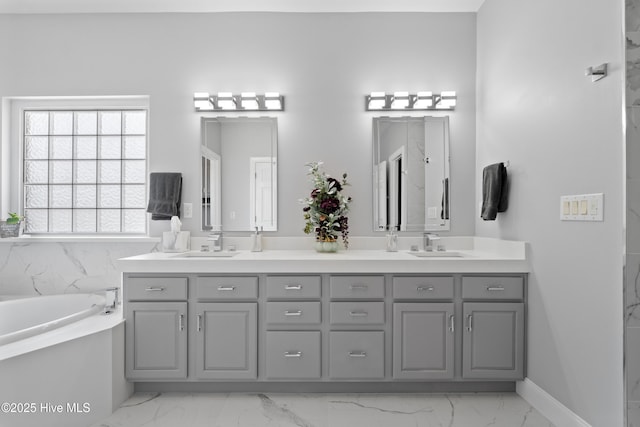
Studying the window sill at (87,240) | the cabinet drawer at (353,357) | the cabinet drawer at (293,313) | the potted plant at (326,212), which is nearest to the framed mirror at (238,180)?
the potted plant at (326,212)

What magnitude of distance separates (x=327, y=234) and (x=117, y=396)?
1617 millimetres

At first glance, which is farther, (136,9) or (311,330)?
(136,9)

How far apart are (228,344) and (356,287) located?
844 millimetres

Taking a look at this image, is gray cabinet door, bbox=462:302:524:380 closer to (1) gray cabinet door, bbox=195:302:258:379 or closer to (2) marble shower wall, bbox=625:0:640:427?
(2) marble shower wall, bbox=625:0:640:427

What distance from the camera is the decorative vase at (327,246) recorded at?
8.70ft

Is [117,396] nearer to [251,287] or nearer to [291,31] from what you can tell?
[251,287]

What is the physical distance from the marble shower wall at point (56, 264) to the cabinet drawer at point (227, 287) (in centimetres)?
81

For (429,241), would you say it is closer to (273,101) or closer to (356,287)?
(356,287)

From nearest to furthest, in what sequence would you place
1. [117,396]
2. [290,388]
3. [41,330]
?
1. [41,330]
2. [117,396]
3. [290,388]

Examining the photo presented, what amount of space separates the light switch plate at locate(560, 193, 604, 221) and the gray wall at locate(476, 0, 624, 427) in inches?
1.1

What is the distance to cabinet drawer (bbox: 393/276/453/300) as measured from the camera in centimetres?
224

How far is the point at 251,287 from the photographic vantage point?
2244 mm

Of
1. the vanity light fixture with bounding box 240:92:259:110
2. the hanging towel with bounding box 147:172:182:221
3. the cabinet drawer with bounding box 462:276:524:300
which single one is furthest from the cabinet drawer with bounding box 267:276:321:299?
the vanity light fixture with bounding box 240:92:259:110

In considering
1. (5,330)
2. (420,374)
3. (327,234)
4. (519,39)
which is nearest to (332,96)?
(327,234)
